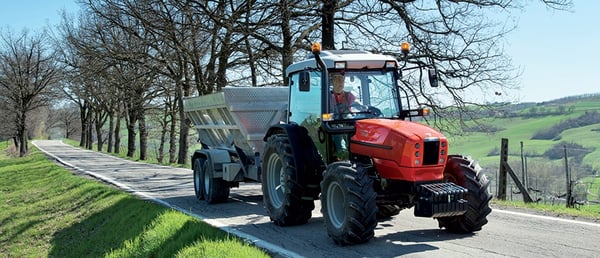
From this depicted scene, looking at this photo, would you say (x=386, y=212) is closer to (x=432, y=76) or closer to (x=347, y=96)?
(x=347, y=96)

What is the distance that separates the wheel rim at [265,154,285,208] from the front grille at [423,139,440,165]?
267cm

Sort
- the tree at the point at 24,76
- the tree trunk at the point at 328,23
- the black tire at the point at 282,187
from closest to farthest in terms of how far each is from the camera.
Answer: the black tire at the point at 282,187 < the tree trunk at the point at 328,23 < the tree at the point at 24,76

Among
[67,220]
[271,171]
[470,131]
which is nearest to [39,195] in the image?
[67,220]

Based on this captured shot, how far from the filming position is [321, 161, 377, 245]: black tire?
6.27 meters

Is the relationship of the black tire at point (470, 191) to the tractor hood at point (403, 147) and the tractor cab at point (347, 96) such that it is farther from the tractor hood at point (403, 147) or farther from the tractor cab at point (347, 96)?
the tractor cab at point (347, 96)

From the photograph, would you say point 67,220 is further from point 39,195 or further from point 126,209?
Answer: point 39,195

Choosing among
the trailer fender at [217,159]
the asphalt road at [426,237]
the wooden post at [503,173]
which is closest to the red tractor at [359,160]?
the asphalt road at [426,237]

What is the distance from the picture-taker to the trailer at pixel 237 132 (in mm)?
10422

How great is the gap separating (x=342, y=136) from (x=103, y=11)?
1612 cm

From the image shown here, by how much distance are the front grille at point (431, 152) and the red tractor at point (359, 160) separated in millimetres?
12

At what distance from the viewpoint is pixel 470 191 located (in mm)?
6773

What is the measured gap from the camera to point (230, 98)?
10.5 metres

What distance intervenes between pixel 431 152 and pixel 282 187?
8.84ft

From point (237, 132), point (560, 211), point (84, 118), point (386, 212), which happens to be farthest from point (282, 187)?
point (84, 118)
